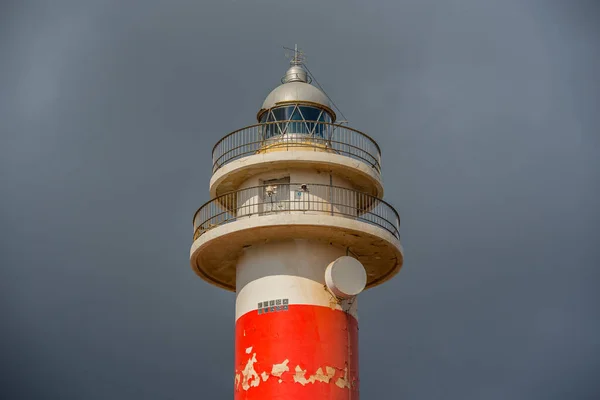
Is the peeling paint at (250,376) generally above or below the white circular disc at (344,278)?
below

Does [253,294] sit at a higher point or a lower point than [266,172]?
lower

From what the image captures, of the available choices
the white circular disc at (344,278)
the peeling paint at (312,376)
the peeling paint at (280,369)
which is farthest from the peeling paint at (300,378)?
the white circular disc at (344,278)

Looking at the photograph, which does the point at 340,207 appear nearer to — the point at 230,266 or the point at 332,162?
the point at 332,162

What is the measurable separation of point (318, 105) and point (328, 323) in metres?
7.72

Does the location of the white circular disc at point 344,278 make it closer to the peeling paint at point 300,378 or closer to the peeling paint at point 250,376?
the peeling paint at point 300,378

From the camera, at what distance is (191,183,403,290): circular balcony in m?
34.4

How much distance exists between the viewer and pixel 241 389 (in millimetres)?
34344

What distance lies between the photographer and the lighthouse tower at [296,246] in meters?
33.8

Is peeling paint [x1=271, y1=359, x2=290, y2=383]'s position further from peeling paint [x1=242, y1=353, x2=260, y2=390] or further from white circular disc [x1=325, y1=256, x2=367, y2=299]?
white circular disc [x1=325, y1=256, x2=367, y2=299]

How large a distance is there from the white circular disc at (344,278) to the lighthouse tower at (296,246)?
3cm

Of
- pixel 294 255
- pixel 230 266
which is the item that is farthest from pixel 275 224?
pixel 230 266

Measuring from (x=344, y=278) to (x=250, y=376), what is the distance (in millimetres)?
4063

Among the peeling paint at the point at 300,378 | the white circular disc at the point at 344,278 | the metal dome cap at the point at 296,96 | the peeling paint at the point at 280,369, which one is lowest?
the peeling paint at the point at 300,378

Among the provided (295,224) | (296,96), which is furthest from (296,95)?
(295,224)
